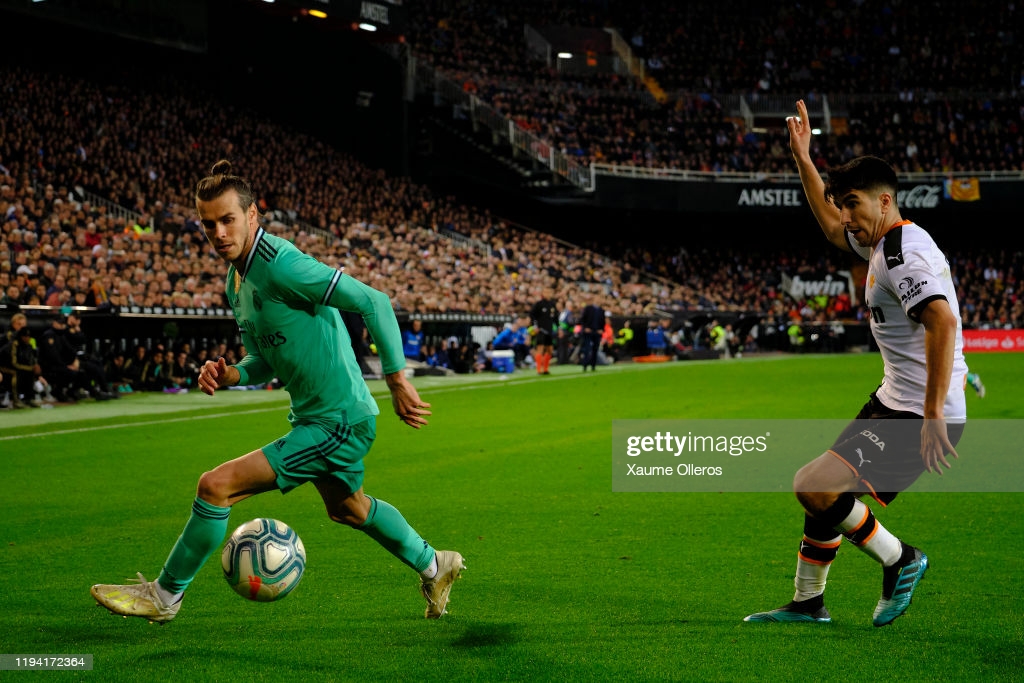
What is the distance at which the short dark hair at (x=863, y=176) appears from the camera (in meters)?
4.85

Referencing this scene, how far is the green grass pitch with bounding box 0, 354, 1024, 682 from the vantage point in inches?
186

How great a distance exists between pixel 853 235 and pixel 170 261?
20.9 metres

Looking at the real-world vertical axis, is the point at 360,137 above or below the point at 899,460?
above

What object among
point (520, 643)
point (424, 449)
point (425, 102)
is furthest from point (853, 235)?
point (425, 102)

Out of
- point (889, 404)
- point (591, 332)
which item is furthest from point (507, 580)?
point (591, 332)

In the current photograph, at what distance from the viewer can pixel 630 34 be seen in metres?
59.4

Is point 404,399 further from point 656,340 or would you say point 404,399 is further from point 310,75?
point 310,75

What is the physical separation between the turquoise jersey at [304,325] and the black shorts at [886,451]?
2.12 metres

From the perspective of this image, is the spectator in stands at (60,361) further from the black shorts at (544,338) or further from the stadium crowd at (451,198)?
the black shorts at (544,338)

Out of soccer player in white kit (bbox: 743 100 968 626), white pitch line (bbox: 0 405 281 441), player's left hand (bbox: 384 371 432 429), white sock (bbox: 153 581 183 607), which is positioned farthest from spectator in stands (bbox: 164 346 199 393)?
soccer player in white kit (bbox: 743 100 968 626)

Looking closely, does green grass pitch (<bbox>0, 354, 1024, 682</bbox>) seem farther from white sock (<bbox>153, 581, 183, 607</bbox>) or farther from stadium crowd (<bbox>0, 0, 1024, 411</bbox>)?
stadium crowd (<bbox>0, 0, 1024, 411</bbox>)

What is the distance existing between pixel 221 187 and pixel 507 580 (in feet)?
9.18

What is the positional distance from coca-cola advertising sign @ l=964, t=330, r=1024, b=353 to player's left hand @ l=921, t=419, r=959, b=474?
3990 centimetres

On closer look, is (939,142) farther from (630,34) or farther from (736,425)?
(736,425)
